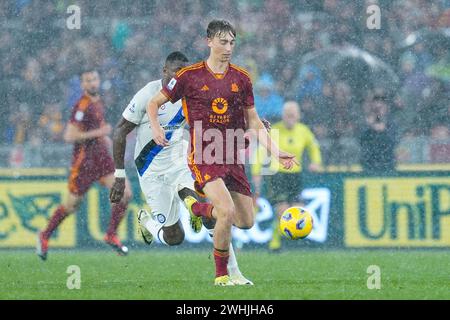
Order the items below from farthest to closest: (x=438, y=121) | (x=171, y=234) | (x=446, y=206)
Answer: (x=438, y=121) → (x=446, y=206) → (x=171, y=234)

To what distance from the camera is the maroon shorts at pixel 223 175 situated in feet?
30.7

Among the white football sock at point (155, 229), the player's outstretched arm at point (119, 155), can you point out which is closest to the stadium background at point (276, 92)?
the white football sock at point (155, 229)

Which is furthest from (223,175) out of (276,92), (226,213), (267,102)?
(276,92)

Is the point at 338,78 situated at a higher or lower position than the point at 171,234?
higher

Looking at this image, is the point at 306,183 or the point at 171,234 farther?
the point at 306,183

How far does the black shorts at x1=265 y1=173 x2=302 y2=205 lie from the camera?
14.5 meters

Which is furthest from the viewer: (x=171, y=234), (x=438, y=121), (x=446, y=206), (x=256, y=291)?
(x=438, y=121)

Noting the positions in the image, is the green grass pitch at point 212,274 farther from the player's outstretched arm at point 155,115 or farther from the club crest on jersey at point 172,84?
the club crest on jersey at point 172,84

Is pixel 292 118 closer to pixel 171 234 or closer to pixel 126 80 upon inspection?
pixel 126 80

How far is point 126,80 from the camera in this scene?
53.1ft

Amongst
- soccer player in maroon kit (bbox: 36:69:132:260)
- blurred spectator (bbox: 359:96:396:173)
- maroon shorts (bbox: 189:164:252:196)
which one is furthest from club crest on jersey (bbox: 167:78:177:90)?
blurred spectator (bbox: 359:96:396:173)

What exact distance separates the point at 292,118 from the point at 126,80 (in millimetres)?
2713

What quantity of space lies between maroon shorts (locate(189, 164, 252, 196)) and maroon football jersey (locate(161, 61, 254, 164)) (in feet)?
0.18

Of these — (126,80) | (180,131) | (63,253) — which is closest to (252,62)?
(126,80)
